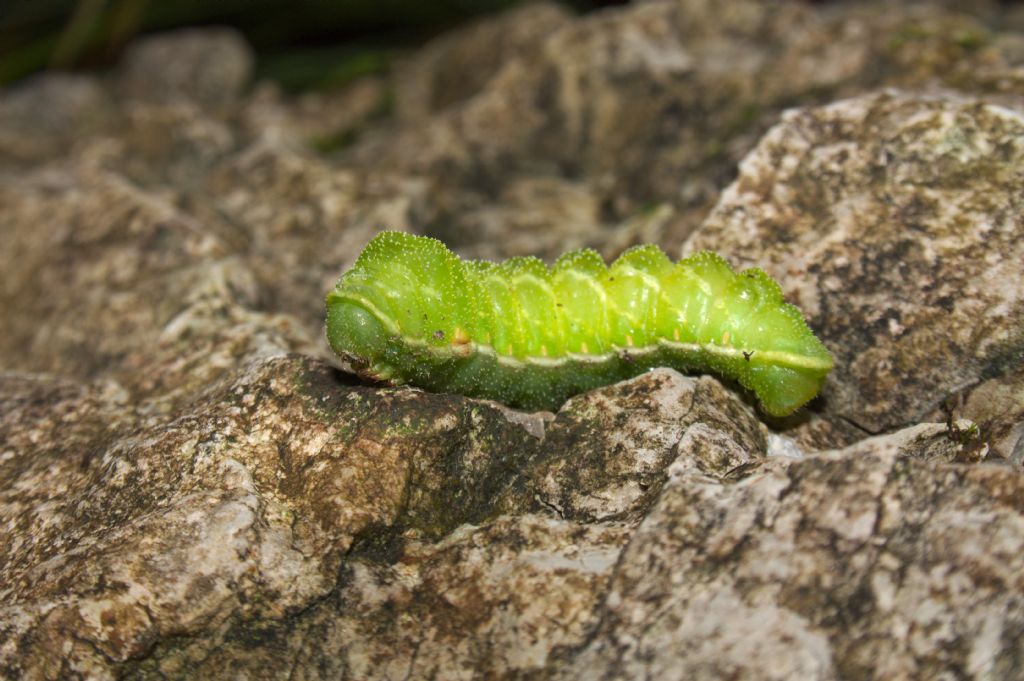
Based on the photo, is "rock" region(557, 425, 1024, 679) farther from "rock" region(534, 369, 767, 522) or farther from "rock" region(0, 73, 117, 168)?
"rock" region(0, 73, 117, 168)

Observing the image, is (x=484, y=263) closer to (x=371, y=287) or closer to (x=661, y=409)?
(x=371, y=287)

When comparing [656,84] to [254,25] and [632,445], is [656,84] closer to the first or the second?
[632,445]

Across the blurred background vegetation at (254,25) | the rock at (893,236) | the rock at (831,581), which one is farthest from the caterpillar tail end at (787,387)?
the blurred background vegetation at (254,25)

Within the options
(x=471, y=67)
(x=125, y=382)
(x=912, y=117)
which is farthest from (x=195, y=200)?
(x=912, y=117)

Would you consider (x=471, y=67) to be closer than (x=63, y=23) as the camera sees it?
Yes

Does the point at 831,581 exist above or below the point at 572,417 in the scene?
above

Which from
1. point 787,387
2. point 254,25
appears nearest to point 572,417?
point 787,387

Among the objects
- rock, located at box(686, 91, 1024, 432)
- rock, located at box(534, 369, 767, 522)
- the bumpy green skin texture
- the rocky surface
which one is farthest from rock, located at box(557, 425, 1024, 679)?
rock, located at box(686, 91, 1024, 432)
